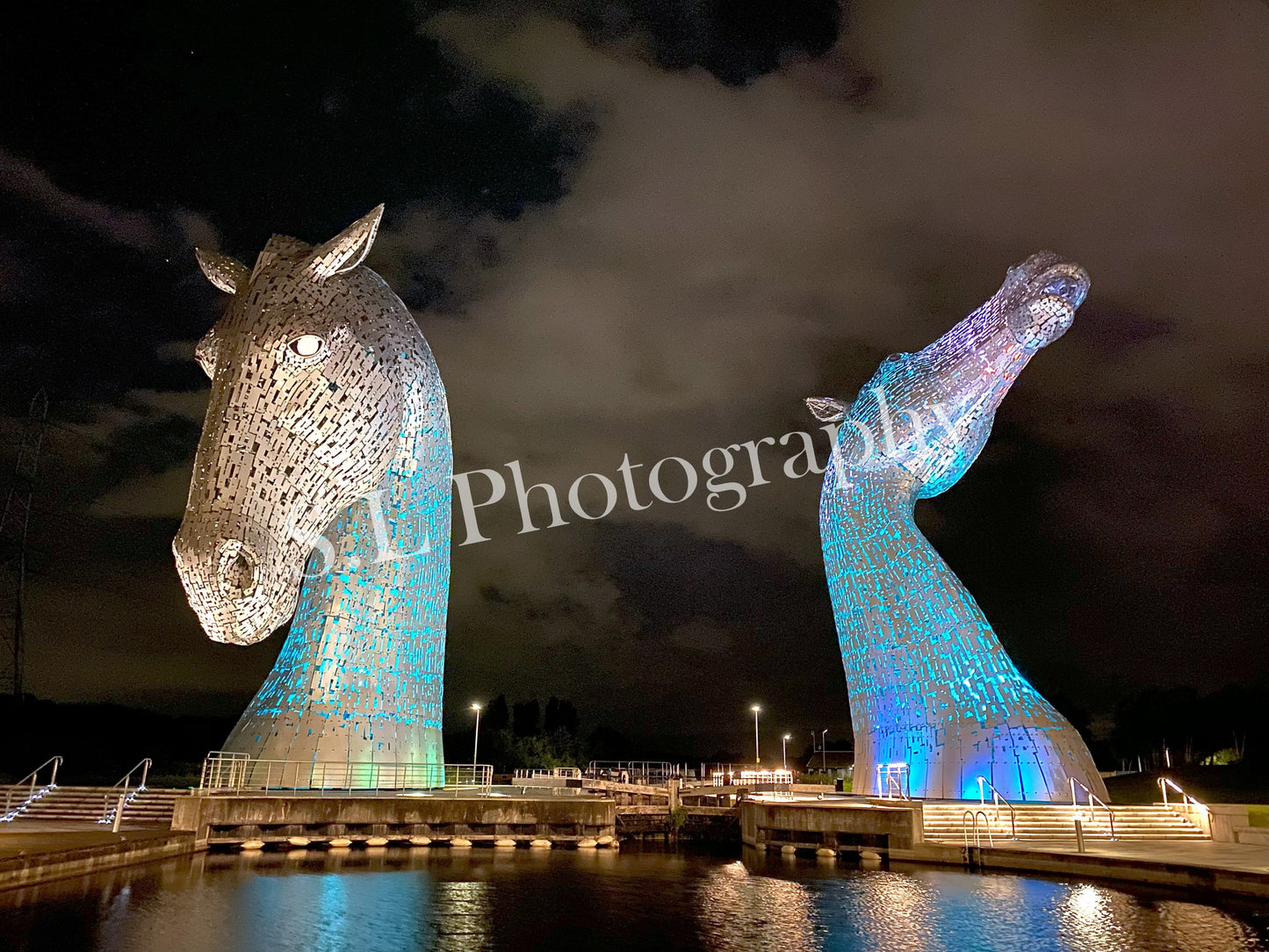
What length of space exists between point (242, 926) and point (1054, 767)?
13.8m

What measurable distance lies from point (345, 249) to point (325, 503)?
3518 mm

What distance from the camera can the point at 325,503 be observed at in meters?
13.0

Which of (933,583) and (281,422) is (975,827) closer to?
(933,583)

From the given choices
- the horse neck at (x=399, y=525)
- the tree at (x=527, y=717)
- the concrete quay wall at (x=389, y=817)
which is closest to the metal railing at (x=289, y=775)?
the concrete quay wall at (x=389, y=817)

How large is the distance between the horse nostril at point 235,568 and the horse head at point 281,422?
1 cm

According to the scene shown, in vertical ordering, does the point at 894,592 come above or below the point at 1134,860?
above

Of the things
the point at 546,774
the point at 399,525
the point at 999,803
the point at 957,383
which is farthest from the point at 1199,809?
the point at 546,774

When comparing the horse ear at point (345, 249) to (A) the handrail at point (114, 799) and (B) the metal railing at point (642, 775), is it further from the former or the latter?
(B) the metal railing at point (642, 775)

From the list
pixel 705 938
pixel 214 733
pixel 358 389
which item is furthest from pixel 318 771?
pixel 214 733

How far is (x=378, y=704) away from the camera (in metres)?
15.6

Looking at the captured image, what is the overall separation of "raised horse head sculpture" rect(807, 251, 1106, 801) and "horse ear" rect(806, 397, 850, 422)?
3 centimetres

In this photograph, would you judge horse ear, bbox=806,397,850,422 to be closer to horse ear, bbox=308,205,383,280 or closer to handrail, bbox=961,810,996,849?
handrail, bbox=961,810,996,849

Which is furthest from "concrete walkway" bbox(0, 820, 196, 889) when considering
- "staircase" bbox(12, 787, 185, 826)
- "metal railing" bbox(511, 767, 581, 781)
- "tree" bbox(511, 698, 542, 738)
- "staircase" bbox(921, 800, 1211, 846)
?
"tree" bbox(511, 698, 542, 738)

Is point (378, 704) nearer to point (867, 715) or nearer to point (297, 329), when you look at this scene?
point (297, 329)
